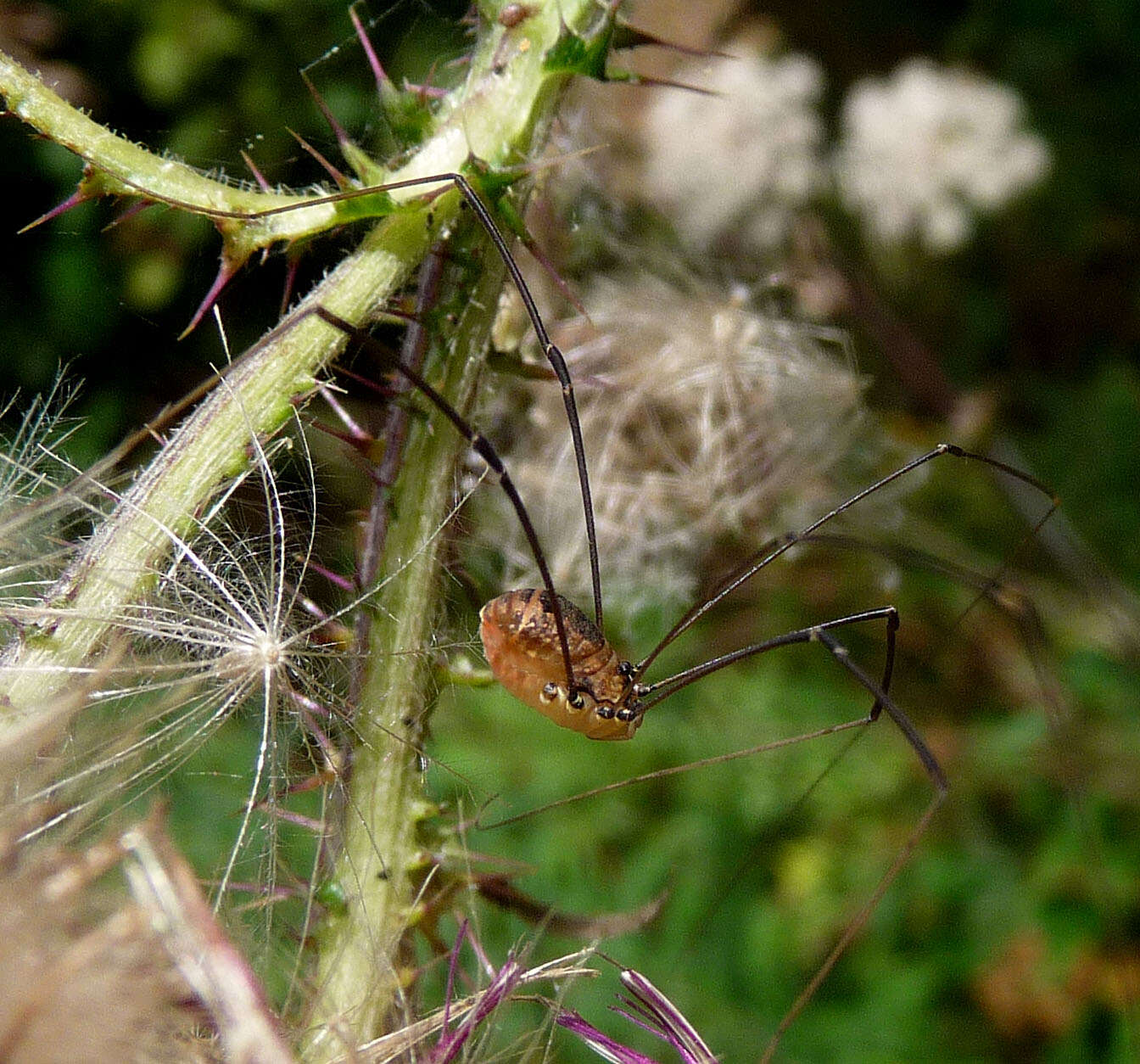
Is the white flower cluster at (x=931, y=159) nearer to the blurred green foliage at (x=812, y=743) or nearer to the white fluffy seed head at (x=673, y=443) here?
the blurred green foliage at (x=812, y=743)

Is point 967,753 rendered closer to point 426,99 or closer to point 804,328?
point 804,328

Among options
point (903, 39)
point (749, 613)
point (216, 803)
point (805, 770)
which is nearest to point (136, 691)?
point (216, 803)

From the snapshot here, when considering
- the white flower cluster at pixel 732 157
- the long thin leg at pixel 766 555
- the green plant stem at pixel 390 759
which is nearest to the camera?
the green plant stem at pixel 390 759

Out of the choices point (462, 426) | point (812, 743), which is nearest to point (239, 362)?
point (462, 426)

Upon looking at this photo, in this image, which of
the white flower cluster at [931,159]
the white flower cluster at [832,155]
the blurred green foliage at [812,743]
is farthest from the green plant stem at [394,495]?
the white flower cluster at [931,159]

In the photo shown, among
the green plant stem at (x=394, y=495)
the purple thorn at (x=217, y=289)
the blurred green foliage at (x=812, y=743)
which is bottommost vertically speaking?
the blurred green foliage at (x=812, y=743)

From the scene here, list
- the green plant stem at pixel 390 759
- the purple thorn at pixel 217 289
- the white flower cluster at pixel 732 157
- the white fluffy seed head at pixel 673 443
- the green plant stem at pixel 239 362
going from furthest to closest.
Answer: the white flower cluster at pixel 732 157
the white fluffy seed head at pixel 673 443
the purple thorn at pixel 217 289
the green plant stem at pixel 390 759
the green plant stem at pixel 239 362
